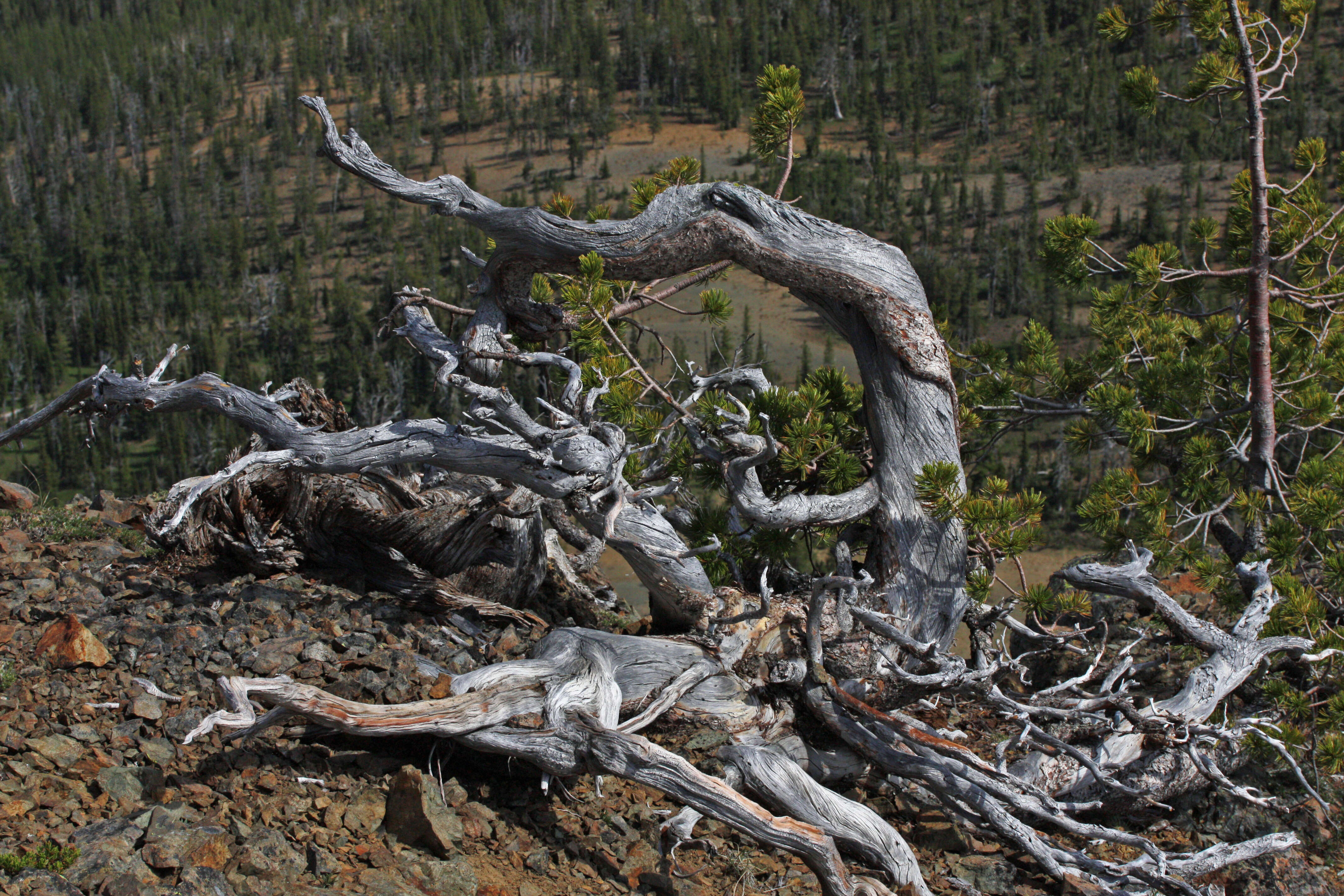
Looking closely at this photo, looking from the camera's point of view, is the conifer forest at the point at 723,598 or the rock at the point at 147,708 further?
the rock at the point at 147,708

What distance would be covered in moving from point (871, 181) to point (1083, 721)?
257 feet

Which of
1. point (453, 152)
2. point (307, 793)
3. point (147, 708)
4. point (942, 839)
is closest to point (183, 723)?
point (147, 708)

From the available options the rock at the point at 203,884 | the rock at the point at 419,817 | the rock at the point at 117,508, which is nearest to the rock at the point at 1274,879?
the rock at the point at 419,817

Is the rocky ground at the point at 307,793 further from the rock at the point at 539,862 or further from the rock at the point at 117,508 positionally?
the rock at the point at 117,508

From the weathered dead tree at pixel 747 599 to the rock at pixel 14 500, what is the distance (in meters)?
2.24

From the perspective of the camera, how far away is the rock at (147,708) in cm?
499

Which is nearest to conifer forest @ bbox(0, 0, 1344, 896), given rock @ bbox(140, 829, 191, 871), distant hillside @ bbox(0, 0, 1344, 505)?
rock @ bbox(140, 829, 191, 871)

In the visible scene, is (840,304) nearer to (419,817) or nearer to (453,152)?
(419,817)

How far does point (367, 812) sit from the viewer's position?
4.62 metres

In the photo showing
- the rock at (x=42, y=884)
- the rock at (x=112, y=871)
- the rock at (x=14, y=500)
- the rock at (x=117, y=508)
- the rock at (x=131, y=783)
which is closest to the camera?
the rock at (x=42, y=884)

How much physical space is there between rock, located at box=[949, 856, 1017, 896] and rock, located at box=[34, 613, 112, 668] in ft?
14.2

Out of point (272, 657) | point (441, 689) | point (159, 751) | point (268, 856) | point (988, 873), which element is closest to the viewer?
point (268, 856)

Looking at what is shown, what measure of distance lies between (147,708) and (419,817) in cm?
151

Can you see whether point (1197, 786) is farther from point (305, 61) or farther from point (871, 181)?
point (305, 61)
